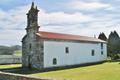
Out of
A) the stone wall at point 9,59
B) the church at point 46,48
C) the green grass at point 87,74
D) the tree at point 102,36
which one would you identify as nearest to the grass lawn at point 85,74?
the green grass at point 87,74

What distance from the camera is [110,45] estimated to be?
6875cm

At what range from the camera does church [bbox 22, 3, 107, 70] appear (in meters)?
36.8

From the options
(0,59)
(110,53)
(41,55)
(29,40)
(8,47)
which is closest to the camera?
(41,55)

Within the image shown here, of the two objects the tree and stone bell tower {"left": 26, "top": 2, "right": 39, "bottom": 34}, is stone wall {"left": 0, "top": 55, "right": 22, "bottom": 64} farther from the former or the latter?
the tree

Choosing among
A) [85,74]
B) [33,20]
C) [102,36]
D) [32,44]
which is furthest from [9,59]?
[102,36]

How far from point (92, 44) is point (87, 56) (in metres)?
3.30

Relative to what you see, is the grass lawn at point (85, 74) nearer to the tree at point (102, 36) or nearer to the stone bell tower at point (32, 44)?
the stone bell tower at point (32, 44)

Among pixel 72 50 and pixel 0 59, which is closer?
pixel 72 50

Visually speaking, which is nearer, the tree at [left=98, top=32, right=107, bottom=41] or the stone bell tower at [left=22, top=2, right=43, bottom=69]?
the stone bell tower at [left=22, top=2, right=43, bottom=69]

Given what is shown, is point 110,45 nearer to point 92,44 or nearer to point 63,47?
point 92,44

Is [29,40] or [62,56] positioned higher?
[29,40]

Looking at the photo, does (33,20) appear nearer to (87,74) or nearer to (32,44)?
(32,44)

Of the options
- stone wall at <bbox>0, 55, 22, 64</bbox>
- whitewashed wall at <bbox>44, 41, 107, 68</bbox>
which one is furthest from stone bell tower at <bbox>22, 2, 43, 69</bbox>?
stone wall at <bbox>0, 55, 22, 64</bbox>

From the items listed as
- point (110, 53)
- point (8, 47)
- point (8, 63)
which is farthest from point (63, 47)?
point (8, 47)
